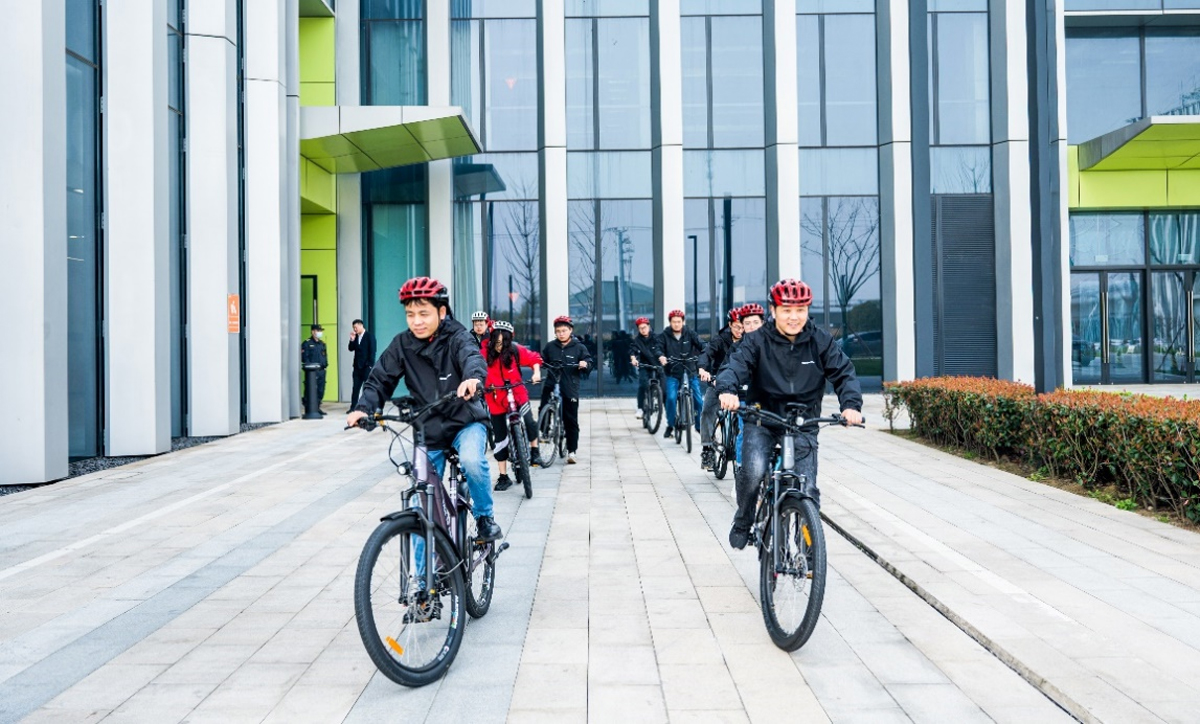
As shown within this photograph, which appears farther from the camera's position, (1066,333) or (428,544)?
(1066,333)

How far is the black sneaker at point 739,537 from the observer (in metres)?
5.79

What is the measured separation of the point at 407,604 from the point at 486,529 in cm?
110

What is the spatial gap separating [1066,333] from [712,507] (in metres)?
18.7

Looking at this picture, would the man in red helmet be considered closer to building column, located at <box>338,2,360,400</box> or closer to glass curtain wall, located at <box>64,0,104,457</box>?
glass curtain wall, located at <box>64,0,104,457</box>

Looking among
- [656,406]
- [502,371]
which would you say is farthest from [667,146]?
[502,371]

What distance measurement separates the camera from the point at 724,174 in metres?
24.9

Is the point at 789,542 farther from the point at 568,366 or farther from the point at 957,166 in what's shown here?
the point at 957,166

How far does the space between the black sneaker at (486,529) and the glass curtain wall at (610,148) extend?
19.1 m

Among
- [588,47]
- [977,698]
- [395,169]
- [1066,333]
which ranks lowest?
[977,698]

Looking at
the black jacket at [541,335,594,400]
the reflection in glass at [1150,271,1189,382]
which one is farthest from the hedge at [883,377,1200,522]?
the reflection in glass at [1150,271,1189,382]

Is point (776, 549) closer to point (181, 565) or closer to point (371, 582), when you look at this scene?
point (371, 582)

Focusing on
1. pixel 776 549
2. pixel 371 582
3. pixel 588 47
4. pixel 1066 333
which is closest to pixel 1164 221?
pixel 1066 333

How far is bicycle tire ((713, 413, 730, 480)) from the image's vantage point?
10.9m

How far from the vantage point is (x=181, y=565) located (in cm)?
700
